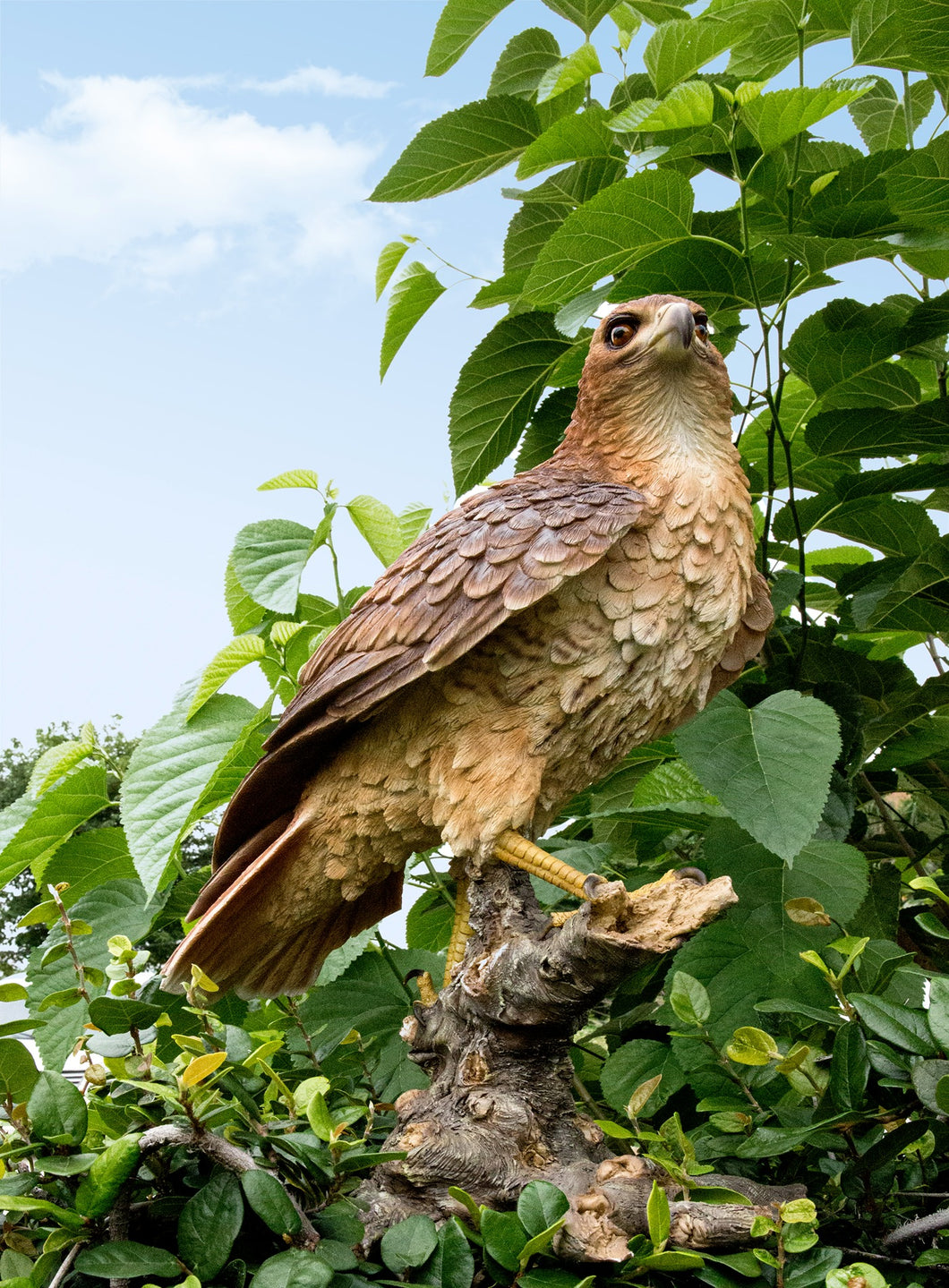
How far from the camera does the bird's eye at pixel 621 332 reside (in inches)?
54.4

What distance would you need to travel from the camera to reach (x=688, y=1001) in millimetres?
1171

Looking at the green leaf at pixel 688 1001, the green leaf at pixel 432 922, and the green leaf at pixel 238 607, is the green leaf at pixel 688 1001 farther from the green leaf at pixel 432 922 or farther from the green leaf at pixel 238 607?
the green leaf at pixel 238 607

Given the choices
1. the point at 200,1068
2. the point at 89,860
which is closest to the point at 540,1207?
the point at 200,1068

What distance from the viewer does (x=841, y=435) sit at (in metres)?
1.84

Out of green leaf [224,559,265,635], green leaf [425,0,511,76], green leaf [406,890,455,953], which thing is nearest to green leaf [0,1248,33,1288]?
green leaf [406,890,455,953]

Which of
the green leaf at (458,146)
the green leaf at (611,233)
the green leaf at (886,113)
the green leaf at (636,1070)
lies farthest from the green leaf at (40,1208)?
the green leaf at (886,113)

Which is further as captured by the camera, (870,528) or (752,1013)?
(870,528)

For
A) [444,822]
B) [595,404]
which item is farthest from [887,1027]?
[595,404]

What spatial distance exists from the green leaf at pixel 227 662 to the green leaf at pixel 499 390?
51cm

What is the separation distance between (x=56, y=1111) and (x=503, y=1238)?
0.41m

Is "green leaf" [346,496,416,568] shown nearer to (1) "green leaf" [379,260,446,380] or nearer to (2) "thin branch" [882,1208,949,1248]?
(1) "green leaf" [379,260,446,380]

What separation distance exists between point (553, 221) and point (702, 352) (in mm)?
903

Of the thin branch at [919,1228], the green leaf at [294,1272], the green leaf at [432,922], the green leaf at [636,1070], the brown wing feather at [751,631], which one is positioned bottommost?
the thin branch at [919,1228]

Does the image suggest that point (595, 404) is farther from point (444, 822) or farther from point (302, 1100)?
point (302, 1100)
